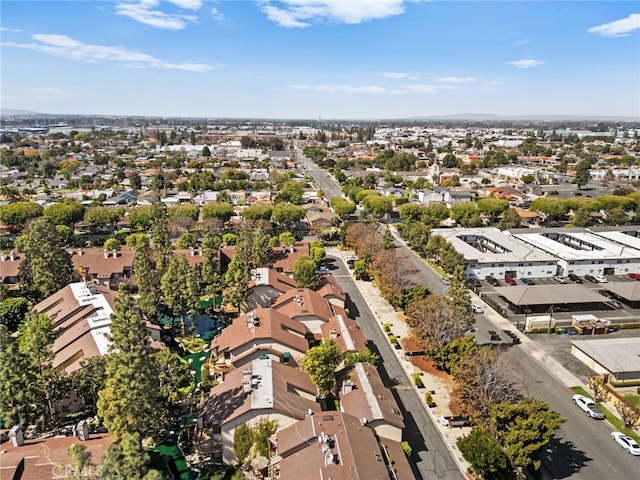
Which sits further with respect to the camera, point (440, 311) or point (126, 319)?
point (440, 311)

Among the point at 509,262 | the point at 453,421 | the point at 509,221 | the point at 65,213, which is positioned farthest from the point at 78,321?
the point at 509,221

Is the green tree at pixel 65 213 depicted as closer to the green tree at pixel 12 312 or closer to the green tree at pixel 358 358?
the green tree at pixel 12 312

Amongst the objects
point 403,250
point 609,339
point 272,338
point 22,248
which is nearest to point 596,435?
point 609,339

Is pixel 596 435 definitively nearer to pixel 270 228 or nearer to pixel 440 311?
pixel 440 311

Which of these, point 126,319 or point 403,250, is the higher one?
point 126,319

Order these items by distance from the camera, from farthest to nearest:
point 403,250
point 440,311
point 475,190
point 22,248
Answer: point 475,190, point 403,250, point 22,248, point 440,311

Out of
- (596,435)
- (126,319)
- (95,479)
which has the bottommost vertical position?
(596,435)

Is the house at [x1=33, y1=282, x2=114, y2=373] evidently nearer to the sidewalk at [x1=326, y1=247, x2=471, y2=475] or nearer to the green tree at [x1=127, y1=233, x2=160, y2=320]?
the green tree at [x1=127, y1=233, x2=160, y2=320]
